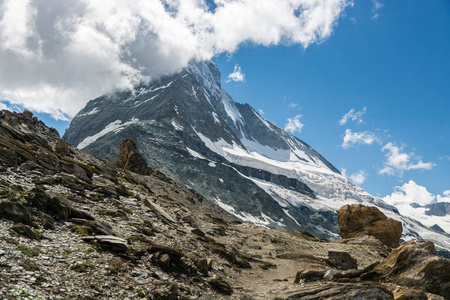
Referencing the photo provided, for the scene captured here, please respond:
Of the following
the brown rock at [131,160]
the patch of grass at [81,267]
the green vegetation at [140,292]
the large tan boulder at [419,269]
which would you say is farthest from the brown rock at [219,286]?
the brown rock at [131,160]

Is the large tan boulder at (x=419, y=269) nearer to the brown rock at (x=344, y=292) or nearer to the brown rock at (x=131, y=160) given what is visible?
the brown rock at (x=344, y=292)

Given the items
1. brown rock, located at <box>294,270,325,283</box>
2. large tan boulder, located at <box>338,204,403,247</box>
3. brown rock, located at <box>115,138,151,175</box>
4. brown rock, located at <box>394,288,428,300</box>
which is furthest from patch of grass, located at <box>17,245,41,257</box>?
brown rock, located at <box>115,138,151,175</box>

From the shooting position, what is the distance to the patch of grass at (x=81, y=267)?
12.4 metres

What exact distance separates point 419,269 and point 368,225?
123 ft

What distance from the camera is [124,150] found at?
3110 inches

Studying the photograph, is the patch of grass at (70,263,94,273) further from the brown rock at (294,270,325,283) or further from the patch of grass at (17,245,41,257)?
the brown rock at (294,270,325,283)

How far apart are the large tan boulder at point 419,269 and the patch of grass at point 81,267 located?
15.9 m

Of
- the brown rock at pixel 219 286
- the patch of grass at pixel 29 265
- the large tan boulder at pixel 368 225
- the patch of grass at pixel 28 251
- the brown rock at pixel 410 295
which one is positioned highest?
the large tan boulder at pixel 368 225

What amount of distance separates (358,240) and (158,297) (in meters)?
41.7

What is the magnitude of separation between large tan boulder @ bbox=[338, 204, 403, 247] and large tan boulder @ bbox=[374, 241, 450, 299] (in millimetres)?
33620

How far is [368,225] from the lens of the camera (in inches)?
2034

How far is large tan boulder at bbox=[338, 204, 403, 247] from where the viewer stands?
5038 cm

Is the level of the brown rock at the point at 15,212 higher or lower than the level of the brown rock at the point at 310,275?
lower

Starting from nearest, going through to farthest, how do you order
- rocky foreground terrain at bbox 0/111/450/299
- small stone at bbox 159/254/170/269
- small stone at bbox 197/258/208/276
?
rocky foreground terrain at bbox 0/111/450/299 < small stone at bbox 159/254/170/269 < small stone at bbox 197/258/208/276
